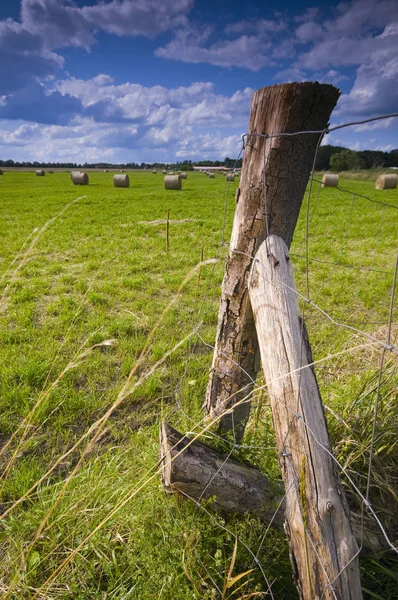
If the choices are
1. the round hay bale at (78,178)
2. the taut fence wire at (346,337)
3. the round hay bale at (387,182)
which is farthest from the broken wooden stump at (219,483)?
the round hay bale at (78,178)

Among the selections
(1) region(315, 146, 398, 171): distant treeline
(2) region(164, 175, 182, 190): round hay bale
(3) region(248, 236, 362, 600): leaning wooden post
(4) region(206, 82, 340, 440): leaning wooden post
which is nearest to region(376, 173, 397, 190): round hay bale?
(2) region(164, 175, 182, 190): round hay bale

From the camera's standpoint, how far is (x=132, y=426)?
2.89 meters

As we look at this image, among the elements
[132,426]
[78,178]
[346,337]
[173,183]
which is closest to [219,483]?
[132,426]

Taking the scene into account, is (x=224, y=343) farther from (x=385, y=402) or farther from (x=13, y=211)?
(x=13, y=211)

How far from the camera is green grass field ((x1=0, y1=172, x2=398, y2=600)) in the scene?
1.68 meters

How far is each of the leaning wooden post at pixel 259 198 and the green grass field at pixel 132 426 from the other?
157 millimetres

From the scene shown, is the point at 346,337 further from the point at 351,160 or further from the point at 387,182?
the point at 351,160

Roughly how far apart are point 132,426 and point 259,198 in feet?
6.73

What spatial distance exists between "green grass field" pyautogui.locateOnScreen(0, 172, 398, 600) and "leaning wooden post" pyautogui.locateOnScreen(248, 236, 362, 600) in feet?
0.73

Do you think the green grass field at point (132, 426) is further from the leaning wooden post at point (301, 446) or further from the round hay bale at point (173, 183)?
the round hay bale at point (173, 183)

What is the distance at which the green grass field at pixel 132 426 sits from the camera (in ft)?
5.51

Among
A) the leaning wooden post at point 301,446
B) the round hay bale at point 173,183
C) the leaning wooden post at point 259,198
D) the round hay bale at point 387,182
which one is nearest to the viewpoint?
the leaning wooden post at point 301,446

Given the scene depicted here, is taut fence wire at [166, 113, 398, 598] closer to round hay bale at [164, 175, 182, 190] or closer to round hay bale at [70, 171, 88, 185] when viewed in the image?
round hay bale at [164, 175, 182, 190]

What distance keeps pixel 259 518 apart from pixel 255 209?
60.8 inches
